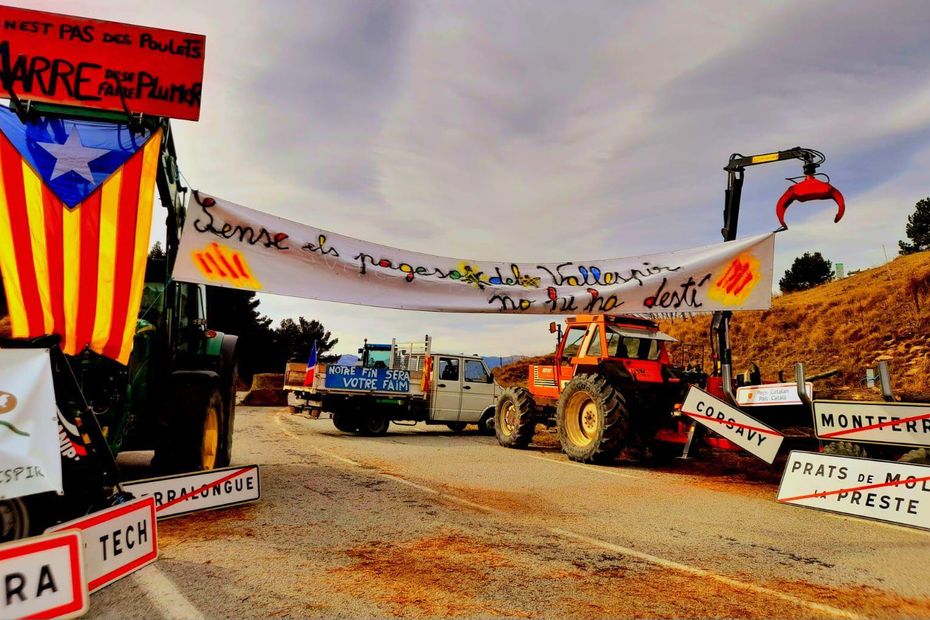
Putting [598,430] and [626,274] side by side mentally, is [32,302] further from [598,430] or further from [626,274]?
[598,430]

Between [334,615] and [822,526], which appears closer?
[334,615]

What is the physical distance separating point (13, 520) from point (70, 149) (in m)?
2.92

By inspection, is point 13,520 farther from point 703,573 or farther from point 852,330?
point 852,330

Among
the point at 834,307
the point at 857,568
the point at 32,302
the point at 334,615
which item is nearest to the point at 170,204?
the point at 32,302

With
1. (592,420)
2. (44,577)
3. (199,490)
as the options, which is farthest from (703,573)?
(592,420)

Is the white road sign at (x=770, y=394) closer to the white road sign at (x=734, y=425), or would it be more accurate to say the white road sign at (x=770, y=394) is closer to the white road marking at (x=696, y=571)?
the white road sign at (x=734, y=425)

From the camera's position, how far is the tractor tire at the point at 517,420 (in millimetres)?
12555

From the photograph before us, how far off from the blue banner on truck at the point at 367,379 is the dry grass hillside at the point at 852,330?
7843 millimetres

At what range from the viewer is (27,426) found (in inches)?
115

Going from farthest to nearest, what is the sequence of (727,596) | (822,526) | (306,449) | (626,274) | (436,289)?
(306,449), (626,274), (436,289), (822,526), (727,596)

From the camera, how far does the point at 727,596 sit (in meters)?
3.79

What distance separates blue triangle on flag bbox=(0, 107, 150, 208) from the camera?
480cm

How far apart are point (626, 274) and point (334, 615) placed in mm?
5880

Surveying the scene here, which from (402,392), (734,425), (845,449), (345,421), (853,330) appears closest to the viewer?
(845,449)
